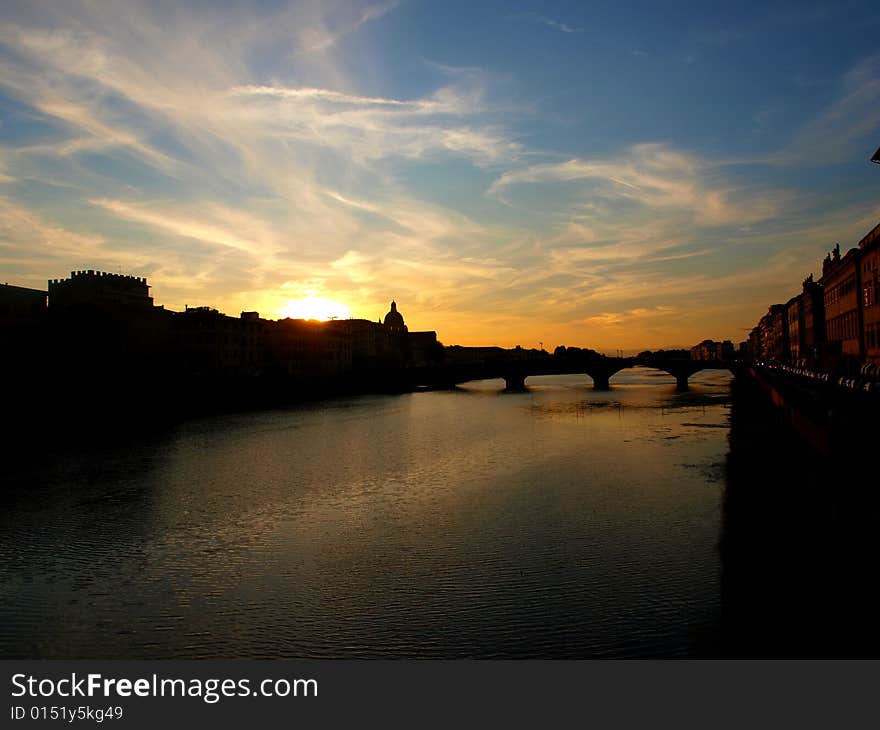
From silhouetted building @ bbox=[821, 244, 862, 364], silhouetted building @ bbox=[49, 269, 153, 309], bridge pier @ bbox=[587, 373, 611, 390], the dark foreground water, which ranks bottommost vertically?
the dark foreground water

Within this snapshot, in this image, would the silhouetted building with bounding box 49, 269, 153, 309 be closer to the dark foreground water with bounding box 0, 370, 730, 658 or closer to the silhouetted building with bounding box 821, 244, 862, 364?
the dark foreground water with bounding box 0, 370, 730, 658

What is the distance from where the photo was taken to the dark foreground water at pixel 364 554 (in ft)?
45.1

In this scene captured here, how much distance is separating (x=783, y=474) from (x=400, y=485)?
55.5ft

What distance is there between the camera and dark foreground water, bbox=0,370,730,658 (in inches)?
542

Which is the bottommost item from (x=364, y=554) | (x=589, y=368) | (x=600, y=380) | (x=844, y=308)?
(x=364, y=554)

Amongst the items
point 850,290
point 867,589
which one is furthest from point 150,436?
point 850,290

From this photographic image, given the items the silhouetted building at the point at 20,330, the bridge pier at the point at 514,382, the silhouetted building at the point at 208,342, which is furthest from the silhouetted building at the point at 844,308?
the silhouetted building at the point at 208,342

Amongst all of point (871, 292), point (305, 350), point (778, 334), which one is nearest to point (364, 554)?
point (871, 292)

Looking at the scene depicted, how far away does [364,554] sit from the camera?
19.7 m

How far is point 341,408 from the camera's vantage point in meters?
80.8

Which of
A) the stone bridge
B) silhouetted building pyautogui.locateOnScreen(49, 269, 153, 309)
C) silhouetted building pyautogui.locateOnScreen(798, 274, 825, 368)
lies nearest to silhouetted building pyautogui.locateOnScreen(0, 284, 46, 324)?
silhouetted building pyautogui.locateOnScreen(49, 269, 153, 309)

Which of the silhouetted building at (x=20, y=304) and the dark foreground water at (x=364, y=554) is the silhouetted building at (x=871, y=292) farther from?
the silhouetted building at (x=20, y=304)

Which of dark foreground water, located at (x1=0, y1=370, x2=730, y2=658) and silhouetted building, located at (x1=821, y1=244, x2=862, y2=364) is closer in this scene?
dark foreground water, located at (x1=0, y1=370, x2=730, y2=658)

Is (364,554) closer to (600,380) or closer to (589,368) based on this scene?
(589,368)
